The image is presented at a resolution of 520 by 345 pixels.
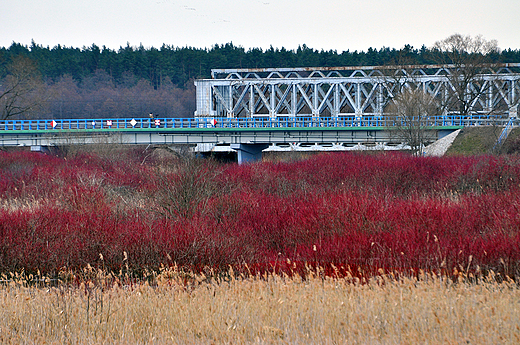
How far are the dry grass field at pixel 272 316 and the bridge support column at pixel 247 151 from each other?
118ft

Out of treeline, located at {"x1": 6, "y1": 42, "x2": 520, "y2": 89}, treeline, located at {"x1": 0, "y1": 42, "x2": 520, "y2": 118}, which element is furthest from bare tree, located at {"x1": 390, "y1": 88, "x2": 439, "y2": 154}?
treeline, located at {"x1": 6, "y1": 42, "x2": 520, "y2": 89}

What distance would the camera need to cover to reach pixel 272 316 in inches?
297

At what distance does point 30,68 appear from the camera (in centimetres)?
5669

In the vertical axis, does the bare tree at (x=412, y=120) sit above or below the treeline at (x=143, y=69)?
below

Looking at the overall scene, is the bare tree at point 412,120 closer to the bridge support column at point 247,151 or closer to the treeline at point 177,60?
the bridge support column at point 247,151

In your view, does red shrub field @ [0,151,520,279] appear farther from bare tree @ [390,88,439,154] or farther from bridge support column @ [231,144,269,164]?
bridge support column @ [231,144,269,164]

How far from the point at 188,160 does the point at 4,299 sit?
1009cm

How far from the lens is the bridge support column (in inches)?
1783

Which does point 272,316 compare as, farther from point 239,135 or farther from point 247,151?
point 247,151

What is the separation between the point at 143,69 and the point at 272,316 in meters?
114

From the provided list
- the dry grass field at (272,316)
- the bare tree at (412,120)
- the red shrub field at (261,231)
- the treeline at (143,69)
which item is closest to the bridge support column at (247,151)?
the bare tree at (412,120)

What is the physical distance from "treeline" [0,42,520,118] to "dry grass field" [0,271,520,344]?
90.1 m

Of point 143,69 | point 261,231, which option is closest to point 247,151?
point 261,231

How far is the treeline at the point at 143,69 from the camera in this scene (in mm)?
98188
